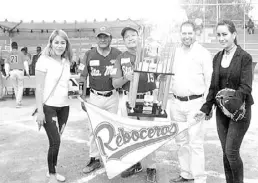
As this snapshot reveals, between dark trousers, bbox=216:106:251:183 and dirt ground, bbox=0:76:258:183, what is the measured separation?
2.72ft

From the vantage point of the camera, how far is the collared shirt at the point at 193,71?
3509mm

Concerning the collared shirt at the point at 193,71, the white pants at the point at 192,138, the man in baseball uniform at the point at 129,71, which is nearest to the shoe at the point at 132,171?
the man in baseball uniform at the point at 129,71

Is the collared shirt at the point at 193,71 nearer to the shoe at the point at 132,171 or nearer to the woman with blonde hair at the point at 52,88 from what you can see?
the shoe at the point at 132,171

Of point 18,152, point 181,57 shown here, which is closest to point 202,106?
point 181,57

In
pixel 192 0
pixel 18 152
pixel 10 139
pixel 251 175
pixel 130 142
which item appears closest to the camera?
pixel 130 142

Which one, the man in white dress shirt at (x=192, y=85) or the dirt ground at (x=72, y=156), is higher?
the man in white dress shirt at (x=192, y=85)

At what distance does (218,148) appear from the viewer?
5.11m

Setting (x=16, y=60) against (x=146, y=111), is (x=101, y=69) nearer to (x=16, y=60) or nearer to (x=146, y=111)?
(x=146, y=111)

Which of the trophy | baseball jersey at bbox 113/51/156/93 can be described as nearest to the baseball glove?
the trophy

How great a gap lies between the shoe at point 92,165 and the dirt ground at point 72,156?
79mm

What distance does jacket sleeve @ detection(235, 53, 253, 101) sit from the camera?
2871 millimetres

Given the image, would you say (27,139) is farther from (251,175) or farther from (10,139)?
(251,175)

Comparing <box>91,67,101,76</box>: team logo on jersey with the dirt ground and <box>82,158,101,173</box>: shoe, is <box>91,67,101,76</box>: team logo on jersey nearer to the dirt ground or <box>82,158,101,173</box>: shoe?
<box>82,158,101,173</box>: shoe

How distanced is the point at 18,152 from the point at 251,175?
12.1ft
